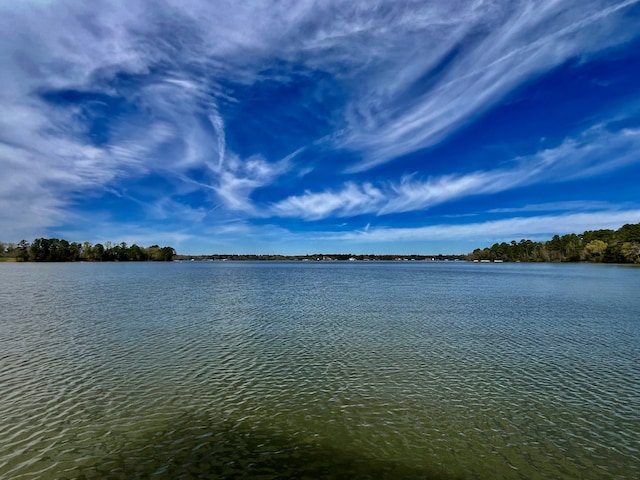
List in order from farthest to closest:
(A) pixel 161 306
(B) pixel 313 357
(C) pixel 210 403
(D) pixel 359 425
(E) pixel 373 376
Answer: (A) pixel 161 306 → (B) pixel 313 357 → (E) pixel 373 376 → (C) pixel 210 403 → (D) pixel 359 425

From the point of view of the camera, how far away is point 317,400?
52.2 feet

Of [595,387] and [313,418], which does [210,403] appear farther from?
[595,387]

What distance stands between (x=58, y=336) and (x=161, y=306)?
16651 mm

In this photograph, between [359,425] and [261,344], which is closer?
[359,425]

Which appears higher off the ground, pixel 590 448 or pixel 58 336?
pixel 58 336

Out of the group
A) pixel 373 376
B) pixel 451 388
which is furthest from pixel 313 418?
pixel 451 388

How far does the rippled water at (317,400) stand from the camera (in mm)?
11125

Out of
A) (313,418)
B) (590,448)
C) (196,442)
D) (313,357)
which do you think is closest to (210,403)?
(196,442)

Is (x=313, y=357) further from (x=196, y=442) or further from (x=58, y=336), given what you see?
(x=58, y=336)

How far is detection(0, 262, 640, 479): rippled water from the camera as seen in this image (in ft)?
36.5

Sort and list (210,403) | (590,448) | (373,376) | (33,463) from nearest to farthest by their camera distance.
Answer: (33,463) < (590,448) < (210,403) < (373,376)

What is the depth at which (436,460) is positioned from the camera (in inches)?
444

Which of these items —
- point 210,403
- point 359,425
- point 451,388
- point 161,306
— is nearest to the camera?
point 359,425

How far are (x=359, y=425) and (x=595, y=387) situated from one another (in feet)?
42.1
